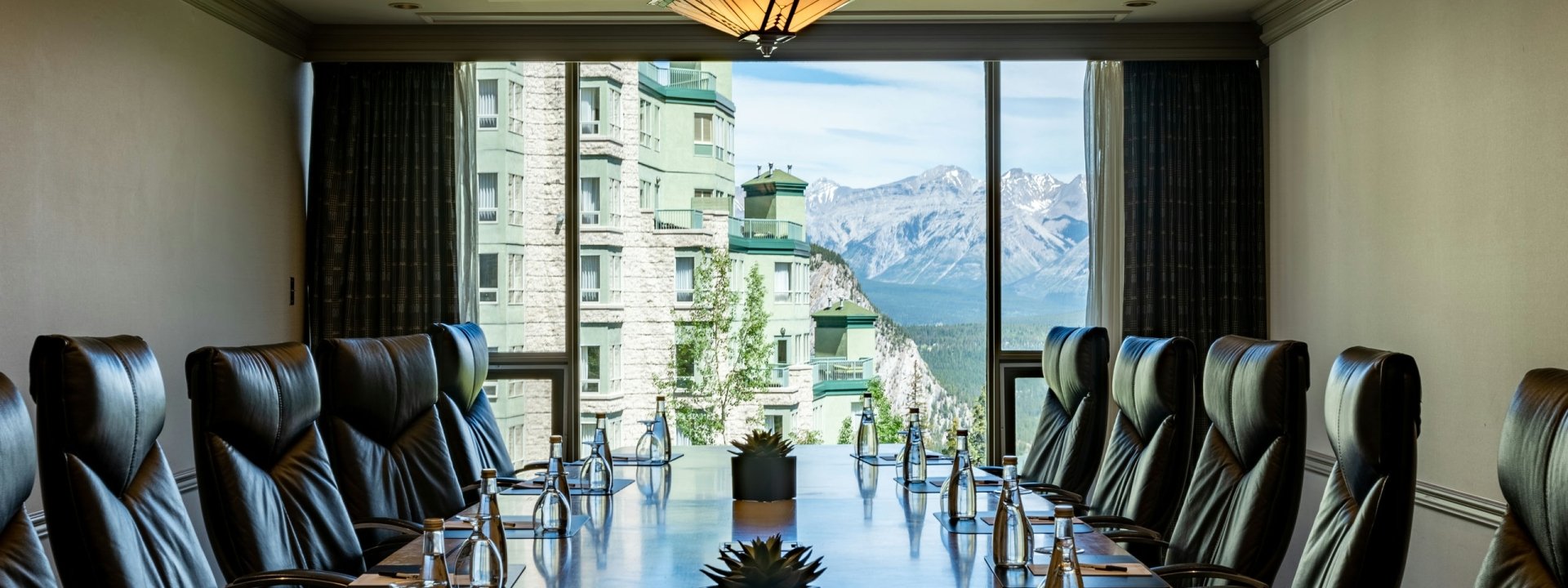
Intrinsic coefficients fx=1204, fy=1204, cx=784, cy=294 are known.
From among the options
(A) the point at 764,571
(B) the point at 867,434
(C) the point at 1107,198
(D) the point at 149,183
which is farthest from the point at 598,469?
(C) the point at 1107,198

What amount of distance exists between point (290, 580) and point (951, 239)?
3944mm

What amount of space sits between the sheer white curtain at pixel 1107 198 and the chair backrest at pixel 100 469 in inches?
163

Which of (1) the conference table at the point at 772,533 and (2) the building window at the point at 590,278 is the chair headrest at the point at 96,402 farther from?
(2) the building window at the point at 590,278

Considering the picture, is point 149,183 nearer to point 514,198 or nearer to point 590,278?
point 514,198

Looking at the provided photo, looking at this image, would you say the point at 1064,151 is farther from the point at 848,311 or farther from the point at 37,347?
the point at 37,347

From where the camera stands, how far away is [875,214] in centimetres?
584

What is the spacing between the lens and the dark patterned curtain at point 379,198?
18.0 feet

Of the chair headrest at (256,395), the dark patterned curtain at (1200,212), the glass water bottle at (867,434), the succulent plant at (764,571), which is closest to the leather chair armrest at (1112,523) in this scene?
the glass water bottle at (867,434)

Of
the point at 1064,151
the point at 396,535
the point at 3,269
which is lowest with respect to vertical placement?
the point at 396,535

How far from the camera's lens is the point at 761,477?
3.22 metres

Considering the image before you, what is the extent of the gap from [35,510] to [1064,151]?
434 cm

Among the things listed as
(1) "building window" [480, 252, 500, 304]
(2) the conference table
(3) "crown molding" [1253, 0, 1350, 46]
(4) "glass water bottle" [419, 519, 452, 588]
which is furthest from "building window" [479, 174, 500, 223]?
(4) "glass water bottle" [419, 519, 452, 588]

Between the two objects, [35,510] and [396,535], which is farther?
[35,510]

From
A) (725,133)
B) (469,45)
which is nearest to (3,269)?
(469,45)
